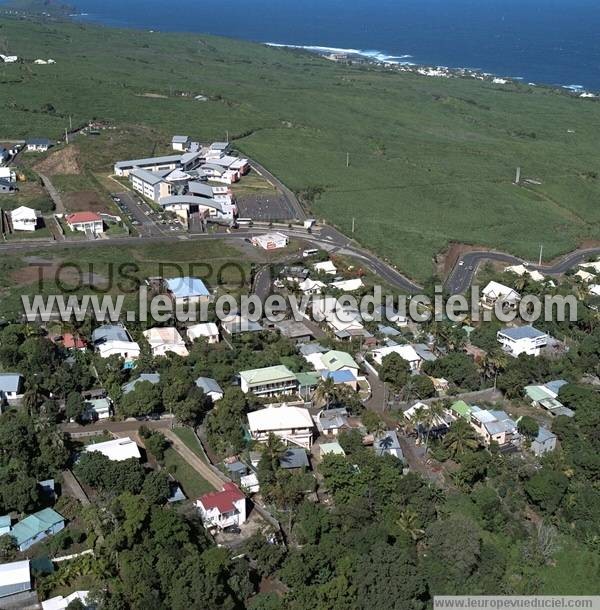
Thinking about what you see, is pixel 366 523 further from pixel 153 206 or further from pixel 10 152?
pixel 10 152

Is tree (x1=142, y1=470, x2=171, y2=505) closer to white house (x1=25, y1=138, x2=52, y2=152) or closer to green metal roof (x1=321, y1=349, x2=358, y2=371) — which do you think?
green metal roof (x1=321, y1=349, x2=358, y2=371)

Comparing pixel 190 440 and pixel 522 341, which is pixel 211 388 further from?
pixel 522 341

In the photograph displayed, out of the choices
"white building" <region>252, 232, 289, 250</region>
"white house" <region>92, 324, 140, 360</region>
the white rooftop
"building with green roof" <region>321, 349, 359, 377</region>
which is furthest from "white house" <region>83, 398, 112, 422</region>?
"white building" <region>252, 232, 289, 250</region>

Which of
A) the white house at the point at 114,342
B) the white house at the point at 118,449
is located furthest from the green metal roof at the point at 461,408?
the white house at the point at 114,342

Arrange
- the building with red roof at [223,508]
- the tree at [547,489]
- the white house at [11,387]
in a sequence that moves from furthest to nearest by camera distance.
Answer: the white house at [11,387], the tree at [547,489], the building with red roof at [223,508]

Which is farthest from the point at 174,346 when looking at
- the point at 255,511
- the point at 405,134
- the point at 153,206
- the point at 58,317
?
the point at 405,134

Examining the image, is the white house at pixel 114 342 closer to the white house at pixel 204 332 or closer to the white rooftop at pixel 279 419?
the white house at pixel 204 332

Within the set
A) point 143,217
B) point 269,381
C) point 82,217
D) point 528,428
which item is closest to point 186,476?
point 269,381
